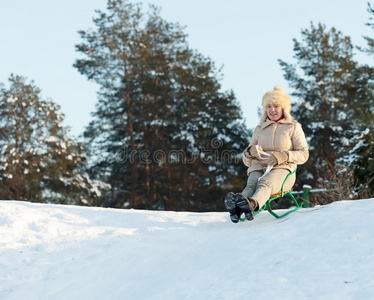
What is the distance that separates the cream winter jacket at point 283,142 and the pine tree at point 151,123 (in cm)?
1597

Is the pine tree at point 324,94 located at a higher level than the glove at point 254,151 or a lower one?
higher

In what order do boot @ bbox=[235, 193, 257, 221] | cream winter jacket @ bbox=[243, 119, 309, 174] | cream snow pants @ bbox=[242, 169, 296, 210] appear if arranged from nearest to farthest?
1. boot @ bbox=[235, 193, 257, 221]
2. cream snow pants @ bbox=[242, 169, 296, 210]
3. cream winter jacket @ bbox=[243, 119, 309, 174]

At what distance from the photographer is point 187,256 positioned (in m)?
4.32

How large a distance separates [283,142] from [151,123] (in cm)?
1675

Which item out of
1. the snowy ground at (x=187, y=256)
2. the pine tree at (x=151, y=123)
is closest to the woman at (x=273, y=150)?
the snowy ground at (x=187, y=256)

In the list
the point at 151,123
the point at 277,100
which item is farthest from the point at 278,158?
the point at 151,123

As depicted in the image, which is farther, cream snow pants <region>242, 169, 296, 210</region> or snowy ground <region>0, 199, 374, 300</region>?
cream snow pants <region>242, 169, 296, 210</region>

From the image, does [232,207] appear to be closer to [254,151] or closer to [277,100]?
[254,151]

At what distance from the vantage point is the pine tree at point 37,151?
20.3 metres

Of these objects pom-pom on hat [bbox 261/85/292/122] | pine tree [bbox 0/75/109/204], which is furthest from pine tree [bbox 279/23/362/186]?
pom-pom on hat [bbox 261/85/292/122]

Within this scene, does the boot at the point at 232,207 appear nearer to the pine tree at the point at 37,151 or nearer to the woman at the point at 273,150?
the woman at the point at 273,150

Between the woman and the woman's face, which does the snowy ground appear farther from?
the woman's face

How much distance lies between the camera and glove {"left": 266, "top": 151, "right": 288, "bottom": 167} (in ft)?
17.1

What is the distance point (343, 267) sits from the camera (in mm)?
3412
